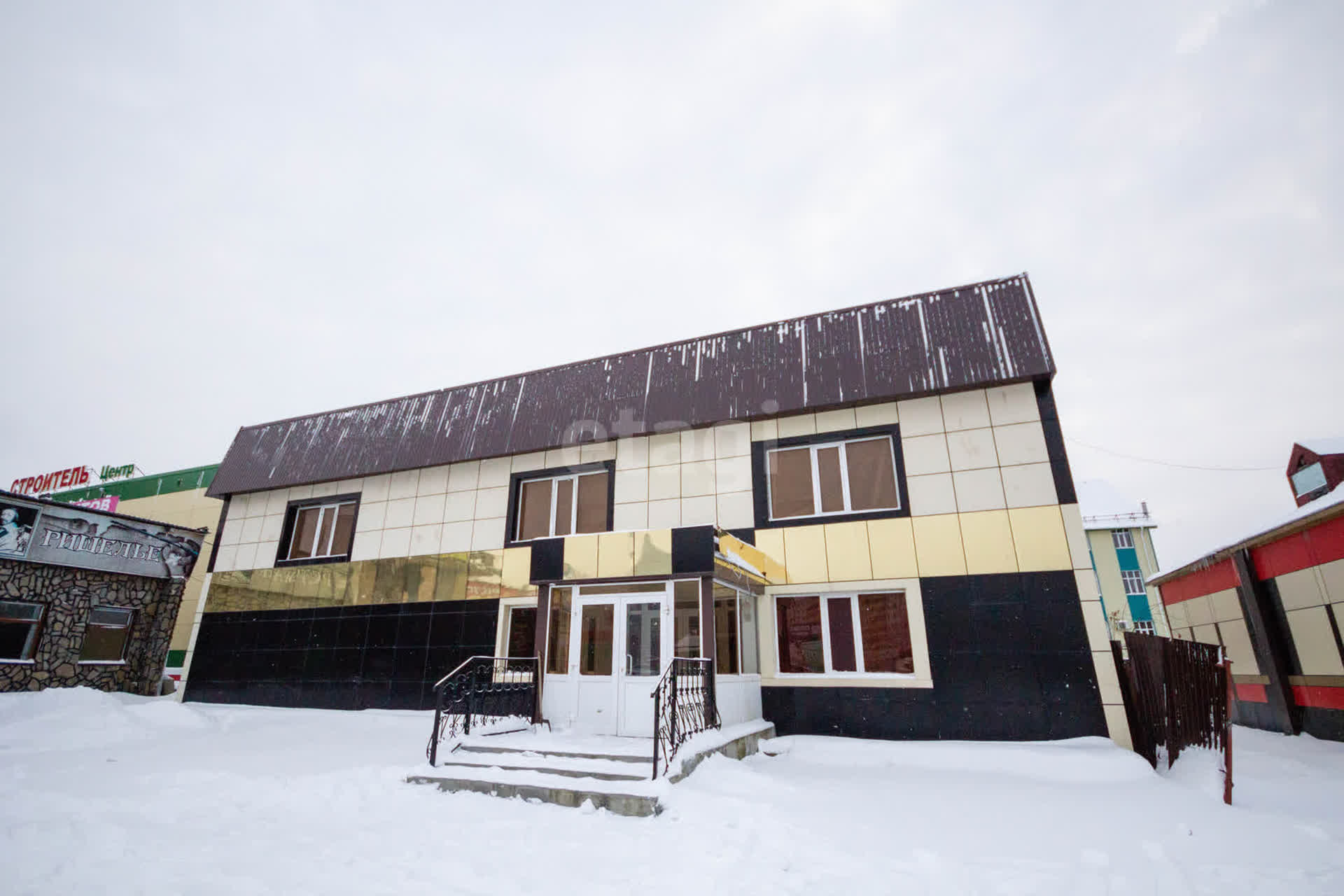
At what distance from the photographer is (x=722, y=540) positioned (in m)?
8.73

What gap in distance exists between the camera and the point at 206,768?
7.70m

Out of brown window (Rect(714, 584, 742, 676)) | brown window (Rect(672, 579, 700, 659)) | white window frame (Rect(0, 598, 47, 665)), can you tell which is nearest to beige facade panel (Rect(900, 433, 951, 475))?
brown window (Rect(714, 584, 742, 676))

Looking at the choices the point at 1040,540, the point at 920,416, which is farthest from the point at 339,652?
the point at 1040,540

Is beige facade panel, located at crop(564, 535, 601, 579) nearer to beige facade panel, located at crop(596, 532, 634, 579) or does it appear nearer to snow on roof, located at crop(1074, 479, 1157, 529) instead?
beige facade panel, located at crop(596, 532, 634, 579)

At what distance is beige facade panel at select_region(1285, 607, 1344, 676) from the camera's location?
9.27m

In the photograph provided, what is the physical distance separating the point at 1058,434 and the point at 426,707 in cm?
1199

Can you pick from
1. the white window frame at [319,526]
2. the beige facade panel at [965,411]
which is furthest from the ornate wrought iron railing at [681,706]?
the white window frame at [319,526]

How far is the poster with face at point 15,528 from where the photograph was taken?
43.7 feet

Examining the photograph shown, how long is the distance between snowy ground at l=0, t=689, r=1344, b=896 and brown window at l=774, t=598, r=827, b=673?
4.88 ft

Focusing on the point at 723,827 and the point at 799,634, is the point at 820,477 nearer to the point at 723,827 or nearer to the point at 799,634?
the point at 799,634

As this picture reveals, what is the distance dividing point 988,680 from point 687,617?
4452mm

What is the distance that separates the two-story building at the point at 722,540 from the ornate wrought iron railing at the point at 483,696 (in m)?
0.51

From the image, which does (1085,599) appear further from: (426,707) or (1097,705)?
(426,707)

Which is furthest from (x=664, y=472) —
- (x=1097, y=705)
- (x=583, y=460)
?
(x=1097, y=705)
